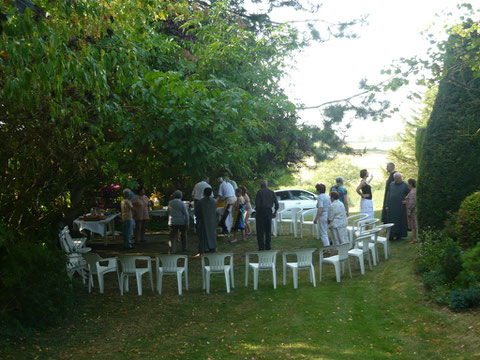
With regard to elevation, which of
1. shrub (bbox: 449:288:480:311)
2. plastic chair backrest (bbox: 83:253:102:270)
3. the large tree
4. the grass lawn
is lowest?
the grass lawn

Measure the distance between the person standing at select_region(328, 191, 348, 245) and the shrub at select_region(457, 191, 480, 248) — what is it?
294cm

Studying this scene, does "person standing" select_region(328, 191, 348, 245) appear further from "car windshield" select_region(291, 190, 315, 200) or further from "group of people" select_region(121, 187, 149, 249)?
"car windshield" select_region(291, 190, 315, 200)

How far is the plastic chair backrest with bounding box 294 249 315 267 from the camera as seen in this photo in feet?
34.0

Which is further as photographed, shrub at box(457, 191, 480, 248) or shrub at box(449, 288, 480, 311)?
shrub at box(457, 191, 480, 248)

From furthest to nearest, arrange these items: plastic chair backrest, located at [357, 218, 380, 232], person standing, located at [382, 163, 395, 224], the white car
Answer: the white car → person standing, located at [382, 163, 395, 224] → plastic chair backrest, located at [357, 218, 380, 232]

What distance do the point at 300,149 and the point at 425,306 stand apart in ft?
49.4

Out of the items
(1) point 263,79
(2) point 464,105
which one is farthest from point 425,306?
(1) point 263,79

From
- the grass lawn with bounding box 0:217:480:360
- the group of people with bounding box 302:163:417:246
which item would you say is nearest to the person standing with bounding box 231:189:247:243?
the group of people with bounding box 302:163:417:246

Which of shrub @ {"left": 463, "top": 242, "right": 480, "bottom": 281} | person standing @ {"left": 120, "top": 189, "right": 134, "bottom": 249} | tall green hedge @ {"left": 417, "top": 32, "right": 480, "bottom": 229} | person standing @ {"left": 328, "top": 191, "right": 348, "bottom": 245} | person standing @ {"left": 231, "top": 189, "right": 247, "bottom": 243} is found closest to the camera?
shrub @ {"left": 463, "top": 242, "right": 480, "bottom": 281}

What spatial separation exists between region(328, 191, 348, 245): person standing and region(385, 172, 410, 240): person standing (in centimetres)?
218

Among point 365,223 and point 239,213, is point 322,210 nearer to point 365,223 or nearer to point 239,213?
point 365,223

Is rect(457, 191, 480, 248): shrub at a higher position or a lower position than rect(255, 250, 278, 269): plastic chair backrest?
higher

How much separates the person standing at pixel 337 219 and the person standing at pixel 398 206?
85.9 inches

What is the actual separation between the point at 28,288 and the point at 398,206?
373 inches
